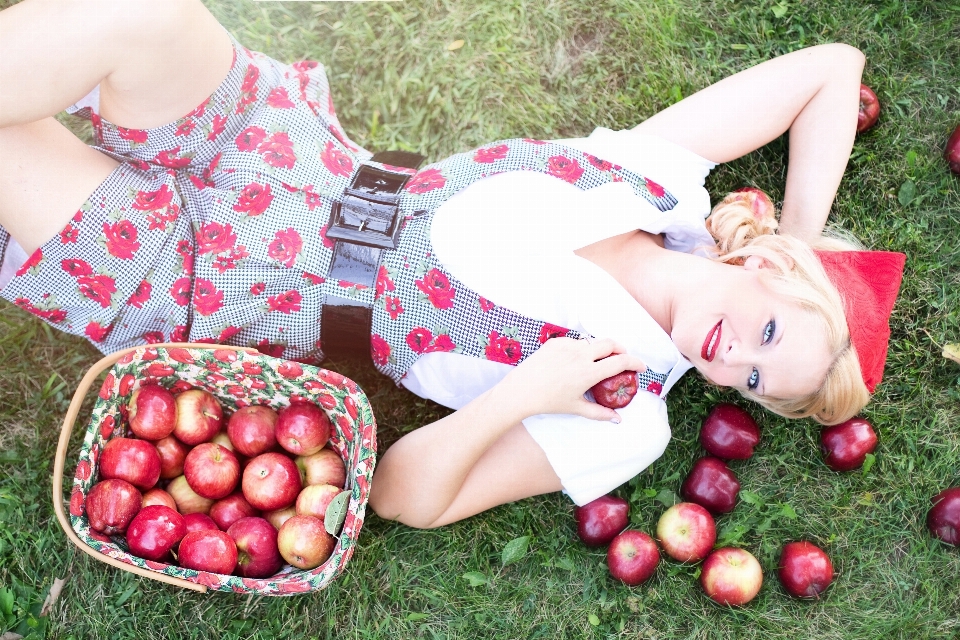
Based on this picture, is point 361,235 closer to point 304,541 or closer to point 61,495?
point 304,541

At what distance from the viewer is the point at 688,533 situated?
10.1 feet

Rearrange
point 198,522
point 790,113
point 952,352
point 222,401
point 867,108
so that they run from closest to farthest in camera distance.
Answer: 1. point 198,522
2. point 222,401
3. point 790,113
4. point 952,352
5. point 867,108

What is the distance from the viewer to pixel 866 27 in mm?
3650

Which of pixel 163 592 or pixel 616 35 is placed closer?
pixel 163 592

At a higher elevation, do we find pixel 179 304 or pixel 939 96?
pixel 939 96

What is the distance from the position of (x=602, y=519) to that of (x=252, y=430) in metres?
1.44

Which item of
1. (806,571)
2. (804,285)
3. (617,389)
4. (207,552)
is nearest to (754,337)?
(804,285)

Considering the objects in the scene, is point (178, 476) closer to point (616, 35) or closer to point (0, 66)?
point (0, 66)

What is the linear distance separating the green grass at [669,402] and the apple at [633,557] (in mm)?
124

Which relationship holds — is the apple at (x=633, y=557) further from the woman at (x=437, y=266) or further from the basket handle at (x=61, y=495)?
the basket handle at (x=61, y=495)

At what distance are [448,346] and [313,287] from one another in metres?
0.55

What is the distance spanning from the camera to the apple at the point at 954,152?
3490 millimetres

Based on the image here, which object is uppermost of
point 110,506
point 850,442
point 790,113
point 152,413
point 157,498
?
point 790,113

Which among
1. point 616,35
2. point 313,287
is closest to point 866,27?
point 616,35
